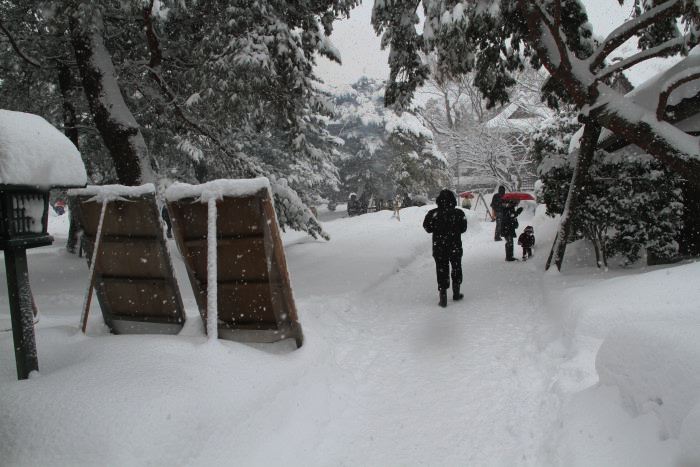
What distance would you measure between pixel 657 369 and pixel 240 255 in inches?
126

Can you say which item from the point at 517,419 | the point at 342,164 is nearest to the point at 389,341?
the point at 517,419

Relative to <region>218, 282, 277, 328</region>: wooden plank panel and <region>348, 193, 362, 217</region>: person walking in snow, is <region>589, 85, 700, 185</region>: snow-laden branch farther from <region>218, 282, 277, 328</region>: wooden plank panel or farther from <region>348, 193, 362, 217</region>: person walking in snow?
<region>348, 193, 362, 217</region>: person walking in snow

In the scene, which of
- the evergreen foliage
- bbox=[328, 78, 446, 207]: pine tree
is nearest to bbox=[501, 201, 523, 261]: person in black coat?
the evergreen foliage

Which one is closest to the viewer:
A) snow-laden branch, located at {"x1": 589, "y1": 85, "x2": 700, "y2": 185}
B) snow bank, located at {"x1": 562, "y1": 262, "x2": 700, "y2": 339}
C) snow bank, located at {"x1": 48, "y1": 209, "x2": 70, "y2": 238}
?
snow bank, located at {"x1": 562, "y1": 262, "x2": 700, "y2": 339}

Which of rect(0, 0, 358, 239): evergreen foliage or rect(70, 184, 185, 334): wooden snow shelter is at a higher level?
rect(0, 0, 358, 239): evergreen foliage

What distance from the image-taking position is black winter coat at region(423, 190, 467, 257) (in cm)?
656

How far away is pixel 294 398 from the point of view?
3451 mm

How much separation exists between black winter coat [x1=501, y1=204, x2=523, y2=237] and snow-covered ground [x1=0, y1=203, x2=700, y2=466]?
425 centimetres

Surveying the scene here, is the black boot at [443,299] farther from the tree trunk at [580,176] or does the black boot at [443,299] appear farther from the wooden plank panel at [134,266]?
the wooden plank panel at [134,266]

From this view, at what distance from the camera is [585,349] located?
396 cm

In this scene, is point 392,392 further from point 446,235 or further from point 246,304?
point 446,235

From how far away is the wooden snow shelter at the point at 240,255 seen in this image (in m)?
3.58

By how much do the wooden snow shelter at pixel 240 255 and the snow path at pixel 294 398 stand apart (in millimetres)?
286

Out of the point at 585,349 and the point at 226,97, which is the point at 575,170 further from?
the point at 226,97
